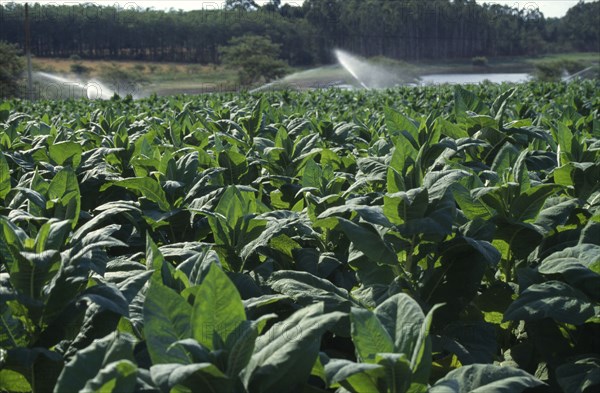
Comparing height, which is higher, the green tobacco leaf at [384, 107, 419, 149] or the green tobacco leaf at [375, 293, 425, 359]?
the green tobacco leaf at [384, 107, 419, 149]

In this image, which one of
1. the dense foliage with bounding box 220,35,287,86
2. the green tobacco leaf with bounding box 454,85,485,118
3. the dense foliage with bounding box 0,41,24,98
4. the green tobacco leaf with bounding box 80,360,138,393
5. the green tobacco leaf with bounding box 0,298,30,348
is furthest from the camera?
the dense foliage with bounding box 220,35,287,86

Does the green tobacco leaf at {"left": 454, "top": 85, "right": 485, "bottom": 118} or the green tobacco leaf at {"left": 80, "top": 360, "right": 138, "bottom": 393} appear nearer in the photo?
the green tobacco leaf at {"left": 80, "top": 360, "right": 138, "bottom": 393}

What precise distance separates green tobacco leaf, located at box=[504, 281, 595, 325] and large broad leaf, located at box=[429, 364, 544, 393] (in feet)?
1.17

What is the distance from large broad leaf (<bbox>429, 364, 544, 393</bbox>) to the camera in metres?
1.38

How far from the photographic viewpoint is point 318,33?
64.6 metres

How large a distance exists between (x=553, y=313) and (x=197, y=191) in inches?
57.9

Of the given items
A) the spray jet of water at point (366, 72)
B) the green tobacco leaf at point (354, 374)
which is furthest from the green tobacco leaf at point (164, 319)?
the spray jet of water at point (366, 72)

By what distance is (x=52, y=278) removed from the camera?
170 cm

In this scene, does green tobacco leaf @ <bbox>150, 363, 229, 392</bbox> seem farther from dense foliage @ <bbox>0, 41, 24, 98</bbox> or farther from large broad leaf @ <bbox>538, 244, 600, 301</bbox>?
dense foliage @ <bbox>0, 41, 24, 98</bbox>

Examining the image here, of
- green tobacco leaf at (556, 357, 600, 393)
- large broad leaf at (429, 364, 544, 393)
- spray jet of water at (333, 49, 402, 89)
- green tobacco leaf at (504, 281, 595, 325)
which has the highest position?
spray jet of water at (333, 49, 402, 89)

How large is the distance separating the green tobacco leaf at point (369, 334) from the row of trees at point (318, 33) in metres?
45.6

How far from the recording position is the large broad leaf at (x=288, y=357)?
1.34m

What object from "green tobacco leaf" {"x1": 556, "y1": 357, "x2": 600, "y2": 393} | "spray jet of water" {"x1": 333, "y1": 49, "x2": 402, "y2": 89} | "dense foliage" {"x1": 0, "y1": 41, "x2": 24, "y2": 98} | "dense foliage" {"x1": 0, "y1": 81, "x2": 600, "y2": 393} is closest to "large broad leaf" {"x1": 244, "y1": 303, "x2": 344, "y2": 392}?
"dense foliage" {"x1": 0, "y1": 81, "x2": 600, "y2": 393}

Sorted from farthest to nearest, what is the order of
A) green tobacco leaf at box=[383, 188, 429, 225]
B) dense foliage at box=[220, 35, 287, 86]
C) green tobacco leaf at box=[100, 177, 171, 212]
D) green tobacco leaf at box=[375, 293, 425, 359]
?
dense foliage at box=[220, 35, 287, 86] < green tobacco leaf at box=[100, 177, 171, 212] < green tobacco leaf at box=[383, 188, 429, 225] < green tobacco leaf at box=[375, 293, 425, 359]
